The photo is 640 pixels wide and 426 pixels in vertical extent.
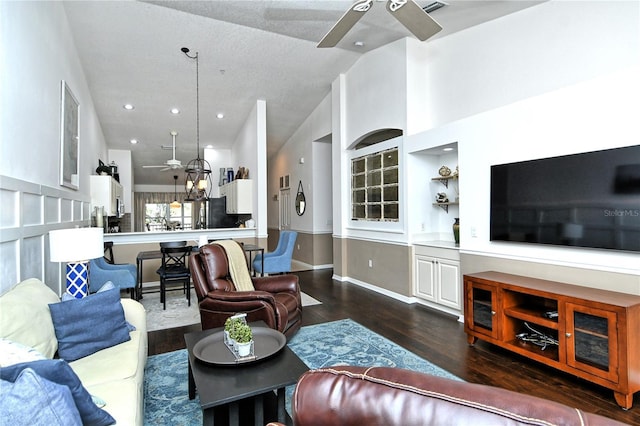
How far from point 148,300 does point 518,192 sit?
508 cm

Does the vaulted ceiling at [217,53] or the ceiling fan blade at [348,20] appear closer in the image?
the ceiling fan blade at [348,20]

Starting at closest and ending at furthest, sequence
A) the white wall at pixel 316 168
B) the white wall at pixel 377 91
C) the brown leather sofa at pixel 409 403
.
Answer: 1. the brown leather sofa at pixel 409 403
2. the white wall at pixel 377 91
3. the white wall at pixel 316 168

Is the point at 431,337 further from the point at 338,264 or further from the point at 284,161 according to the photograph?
the point at 284,161

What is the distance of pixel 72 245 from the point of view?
8.00 ft

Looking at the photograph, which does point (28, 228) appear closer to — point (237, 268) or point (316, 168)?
point (237, 268)

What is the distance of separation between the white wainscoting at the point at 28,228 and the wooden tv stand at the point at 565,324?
368cm

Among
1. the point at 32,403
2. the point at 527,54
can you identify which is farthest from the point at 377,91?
the point at 32,403

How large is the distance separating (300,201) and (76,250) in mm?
6071

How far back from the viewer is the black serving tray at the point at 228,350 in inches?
77.8

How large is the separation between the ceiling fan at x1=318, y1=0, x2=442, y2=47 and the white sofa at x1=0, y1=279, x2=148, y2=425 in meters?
3.09

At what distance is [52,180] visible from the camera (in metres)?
3.25

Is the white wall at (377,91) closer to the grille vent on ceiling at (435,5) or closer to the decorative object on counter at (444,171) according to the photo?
the decorative object on counter at (444,171)

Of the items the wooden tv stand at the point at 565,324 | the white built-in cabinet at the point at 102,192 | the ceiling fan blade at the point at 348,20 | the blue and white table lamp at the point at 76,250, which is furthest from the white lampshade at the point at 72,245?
the white built-in cabinet at the point at 102,192

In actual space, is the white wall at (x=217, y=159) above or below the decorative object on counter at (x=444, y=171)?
above
